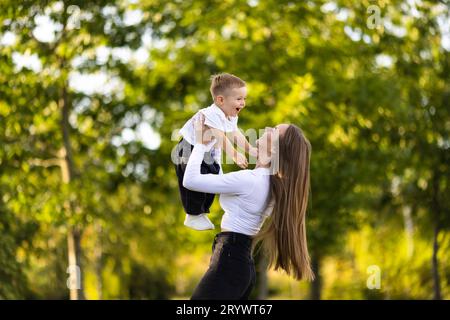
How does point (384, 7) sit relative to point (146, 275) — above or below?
above

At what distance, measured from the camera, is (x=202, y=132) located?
170 inches

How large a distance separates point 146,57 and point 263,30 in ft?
6.90

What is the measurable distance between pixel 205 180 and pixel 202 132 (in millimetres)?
295

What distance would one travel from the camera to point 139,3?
12.2 meters

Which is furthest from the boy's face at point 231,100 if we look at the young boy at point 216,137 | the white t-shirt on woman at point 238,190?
the white t-shirt on woman at point 238,190

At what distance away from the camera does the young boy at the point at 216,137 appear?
4375 millimetres

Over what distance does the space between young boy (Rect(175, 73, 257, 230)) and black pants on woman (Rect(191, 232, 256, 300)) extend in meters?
0.25

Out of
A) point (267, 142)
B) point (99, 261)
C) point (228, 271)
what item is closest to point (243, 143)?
point (267, 142)

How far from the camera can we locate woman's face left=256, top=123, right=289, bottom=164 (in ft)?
14.4

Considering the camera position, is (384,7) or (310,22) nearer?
(384,7)
